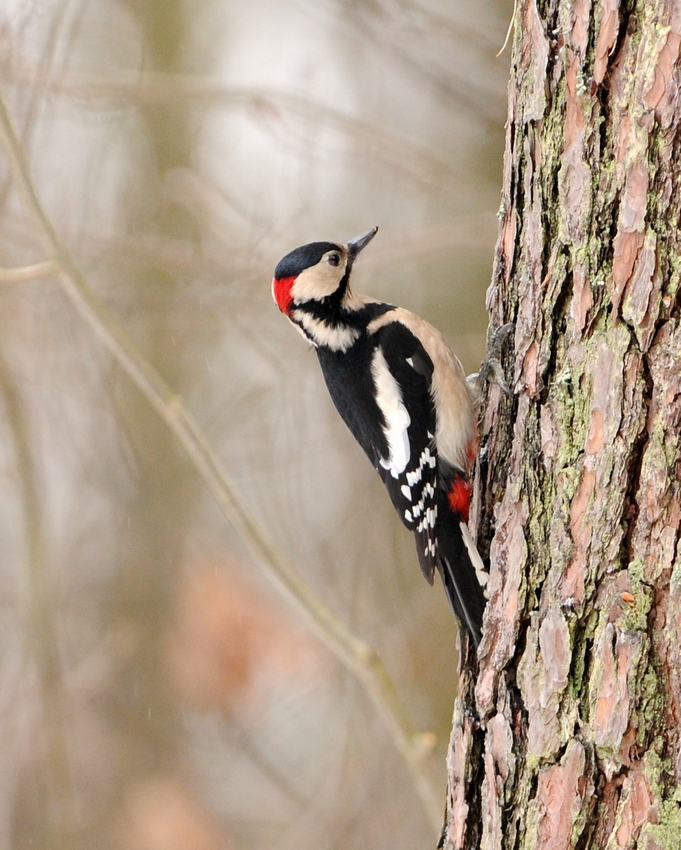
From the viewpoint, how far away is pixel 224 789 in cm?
556

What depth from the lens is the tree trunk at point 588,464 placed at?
5.34 feet

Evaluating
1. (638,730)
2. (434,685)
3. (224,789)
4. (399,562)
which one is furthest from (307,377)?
(638,730)

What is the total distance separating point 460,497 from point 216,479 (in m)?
0.72

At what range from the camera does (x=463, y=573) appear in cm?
232

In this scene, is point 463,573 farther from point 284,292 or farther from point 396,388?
point 284,292

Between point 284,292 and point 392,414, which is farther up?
point 284,292

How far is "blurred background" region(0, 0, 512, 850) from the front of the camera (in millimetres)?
3973

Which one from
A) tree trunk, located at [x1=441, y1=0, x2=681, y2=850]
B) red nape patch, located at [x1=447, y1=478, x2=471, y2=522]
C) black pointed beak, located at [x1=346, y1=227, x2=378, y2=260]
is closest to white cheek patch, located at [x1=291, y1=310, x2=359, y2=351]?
black pointed beak, located at [x1=346, y1=227, x2=378, y2=260]

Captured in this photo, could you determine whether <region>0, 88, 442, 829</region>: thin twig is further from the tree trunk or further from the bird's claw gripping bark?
the bird's claw gripping bark

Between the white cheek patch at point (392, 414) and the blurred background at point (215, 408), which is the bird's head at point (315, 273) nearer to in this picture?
the white cheek patch at point (392, 414)

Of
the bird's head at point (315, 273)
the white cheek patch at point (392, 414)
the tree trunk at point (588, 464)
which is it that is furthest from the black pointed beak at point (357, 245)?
the tree trunk at point (588, 464)

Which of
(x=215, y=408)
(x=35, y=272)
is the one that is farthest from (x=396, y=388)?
(x=215, y=408)

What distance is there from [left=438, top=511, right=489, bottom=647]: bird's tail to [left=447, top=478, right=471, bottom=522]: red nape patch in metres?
0.04

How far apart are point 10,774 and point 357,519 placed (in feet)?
8.07
